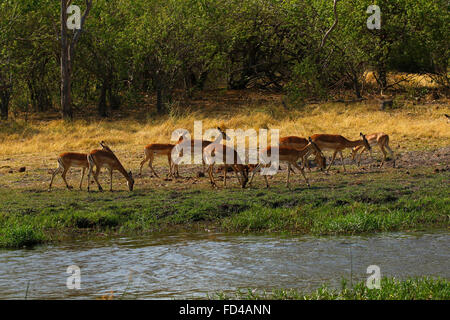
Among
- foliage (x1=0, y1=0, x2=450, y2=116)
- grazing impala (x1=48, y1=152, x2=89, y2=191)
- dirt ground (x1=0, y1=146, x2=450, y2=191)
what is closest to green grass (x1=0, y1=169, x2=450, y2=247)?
grazing impala (x1=48, y1=152, x2=89, y2=191)

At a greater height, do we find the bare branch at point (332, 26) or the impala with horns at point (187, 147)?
the bare branch at point (332, 26)

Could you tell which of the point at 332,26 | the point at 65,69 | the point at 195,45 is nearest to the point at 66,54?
the point at 65,69

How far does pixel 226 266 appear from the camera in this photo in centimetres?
857

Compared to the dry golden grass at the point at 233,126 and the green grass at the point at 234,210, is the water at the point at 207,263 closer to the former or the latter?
the green grass at the point at 234,210

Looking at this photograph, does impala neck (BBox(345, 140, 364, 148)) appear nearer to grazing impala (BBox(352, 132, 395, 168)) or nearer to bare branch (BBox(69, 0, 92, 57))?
grazing impala (BBox(352, 132, 395, 168))

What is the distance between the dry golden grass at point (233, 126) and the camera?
1944cm

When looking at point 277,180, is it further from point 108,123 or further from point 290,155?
point 108,123

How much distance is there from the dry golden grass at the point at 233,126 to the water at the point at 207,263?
8.24 m

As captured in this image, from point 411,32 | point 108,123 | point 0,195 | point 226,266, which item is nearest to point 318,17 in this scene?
point 411,32

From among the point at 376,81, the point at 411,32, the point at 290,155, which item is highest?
the point at 411,32

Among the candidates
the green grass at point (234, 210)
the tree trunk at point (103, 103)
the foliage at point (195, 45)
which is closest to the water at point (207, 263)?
the green grass at point (234, 210)

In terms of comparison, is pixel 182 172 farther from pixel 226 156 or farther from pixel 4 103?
pixel 4 103

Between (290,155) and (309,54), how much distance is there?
16.5 metres

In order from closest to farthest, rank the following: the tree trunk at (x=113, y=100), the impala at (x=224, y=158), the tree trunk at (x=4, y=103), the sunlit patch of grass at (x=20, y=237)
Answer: the sunlit patch of grass at (x=20, y=237)
the impala at (x=224, y=158)
the tree trunk at (x=4, y=103)
the tree trunk at (x=113, y=100)
